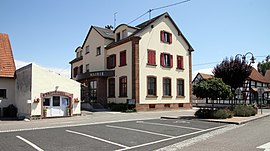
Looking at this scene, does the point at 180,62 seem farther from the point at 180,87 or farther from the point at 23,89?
the point at 23,89

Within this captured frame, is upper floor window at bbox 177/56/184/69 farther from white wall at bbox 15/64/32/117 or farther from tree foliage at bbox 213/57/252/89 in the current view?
white wall at bbox 15/64/32/117

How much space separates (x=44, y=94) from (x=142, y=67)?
11194 millimetres

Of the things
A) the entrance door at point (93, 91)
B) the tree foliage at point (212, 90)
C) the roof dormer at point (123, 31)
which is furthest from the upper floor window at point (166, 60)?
the tree foliage at point (212, 90)

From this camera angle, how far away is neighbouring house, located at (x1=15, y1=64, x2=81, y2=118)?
20.2 metres

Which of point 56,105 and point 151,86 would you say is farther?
point 151,86

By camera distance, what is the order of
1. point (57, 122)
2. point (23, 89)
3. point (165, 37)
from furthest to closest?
point (165, 37)
point (23, 89)
point (57, 122)

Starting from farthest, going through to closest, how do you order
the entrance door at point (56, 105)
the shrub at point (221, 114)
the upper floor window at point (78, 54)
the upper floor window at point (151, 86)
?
the upper floor window at point (78, 54) < the upper floor window at point (151, 86) < the entrance door at point (56, 105) < the shrub at point (221, 114)

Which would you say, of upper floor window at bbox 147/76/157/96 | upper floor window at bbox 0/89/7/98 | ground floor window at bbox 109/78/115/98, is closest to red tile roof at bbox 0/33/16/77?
upper floor window at bbox 0/89/7/98

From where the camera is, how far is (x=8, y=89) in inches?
931

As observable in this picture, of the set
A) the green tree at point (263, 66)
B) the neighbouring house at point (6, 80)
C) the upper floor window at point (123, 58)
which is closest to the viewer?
the neighbouring house at point (6, 80)

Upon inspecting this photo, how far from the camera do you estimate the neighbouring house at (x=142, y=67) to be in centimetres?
2797

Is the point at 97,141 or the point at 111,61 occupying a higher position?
the point at 111,61

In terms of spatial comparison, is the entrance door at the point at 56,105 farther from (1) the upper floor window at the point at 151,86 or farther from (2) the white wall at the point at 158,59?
(1) the upper floor window at the point at 151,86

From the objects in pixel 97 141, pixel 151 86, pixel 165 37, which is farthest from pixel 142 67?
pixel 97 141
